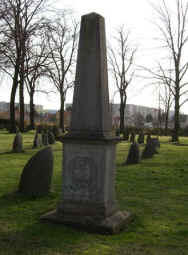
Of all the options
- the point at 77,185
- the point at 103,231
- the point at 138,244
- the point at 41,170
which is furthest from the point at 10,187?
the point at 138,244

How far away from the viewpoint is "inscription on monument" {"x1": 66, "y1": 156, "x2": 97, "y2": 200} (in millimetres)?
4824

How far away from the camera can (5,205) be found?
5.82m

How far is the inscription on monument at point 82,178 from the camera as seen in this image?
190 inches

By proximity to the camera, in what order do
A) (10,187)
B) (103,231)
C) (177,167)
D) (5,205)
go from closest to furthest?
(103,231) < (5,205) < (10,187) < (177,167)

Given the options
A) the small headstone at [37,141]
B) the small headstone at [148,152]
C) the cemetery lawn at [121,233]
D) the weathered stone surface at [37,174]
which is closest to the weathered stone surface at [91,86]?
the cemetery lawn at [121,233]

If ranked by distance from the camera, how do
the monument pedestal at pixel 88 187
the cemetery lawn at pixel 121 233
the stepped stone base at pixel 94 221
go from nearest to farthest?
1. the cemetery lawn at pixel 121 233
2. the stepped stone base at pixel 94 221
3. the monument pedestal at pixel 88 187

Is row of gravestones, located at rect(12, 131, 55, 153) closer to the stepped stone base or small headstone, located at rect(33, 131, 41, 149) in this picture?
small headstone, located at rect(33, 131, 41, 149)

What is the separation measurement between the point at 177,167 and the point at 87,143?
7.71m

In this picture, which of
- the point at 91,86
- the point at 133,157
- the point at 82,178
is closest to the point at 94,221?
the point at 82,178

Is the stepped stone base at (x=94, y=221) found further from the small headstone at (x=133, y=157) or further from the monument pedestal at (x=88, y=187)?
the small headstone at (x=133, y=157)

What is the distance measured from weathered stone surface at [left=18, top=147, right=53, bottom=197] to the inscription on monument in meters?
1.62

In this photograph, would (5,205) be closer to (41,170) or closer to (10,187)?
(41,170)

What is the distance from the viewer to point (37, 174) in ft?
21.0

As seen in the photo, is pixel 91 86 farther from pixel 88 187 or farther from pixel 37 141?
pixel 37 141
